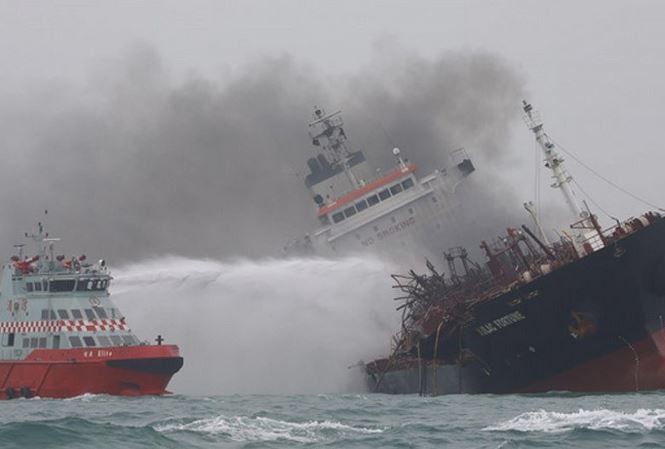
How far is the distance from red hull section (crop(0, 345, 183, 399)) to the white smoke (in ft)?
27.6

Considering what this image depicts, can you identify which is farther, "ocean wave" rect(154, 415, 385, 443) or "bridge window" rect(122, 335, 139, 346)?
"bridge window" rect(122, 335, 139, 346)

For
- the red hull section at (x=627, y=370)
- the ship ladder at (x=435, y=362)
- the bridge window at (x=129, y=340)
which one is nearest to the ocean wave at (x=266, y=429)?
the red hull section at (x=627, y=370)

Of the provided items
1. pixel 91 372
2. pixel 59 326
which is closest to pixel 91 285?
pixel 59 326

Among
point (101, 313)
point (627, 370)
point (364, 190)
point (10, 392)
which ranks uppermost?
point (364, 190)

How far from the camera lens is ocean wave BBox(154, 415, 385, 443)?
38.3 meters

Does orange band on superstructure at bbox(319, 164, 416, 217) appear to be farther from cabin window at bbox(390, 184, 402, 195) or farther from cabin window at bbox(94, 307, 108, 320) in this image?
cabin window at bbox(94, 307, 108, 320)

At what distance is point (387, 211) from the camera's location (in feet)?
271

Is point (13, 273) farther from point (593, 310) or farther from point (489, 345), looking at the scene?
point (593, 310)

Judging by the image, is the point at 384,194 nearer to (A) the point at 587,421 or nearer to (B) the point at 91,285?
(B) the point at 91,285

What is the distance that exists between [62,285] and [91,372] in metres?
4.75

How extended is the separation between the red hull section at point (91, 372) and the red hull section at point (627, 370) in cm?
1773

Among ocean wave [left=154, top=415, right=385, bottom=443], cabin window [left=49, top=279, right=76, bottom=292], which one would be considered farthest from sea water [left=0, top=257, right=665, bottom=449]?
cabin window [left=49, top=279, right=76, bottom=292]

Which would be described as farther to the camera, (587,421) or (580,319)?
(580,319)

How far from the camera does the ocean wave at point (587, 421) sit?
3828cm
